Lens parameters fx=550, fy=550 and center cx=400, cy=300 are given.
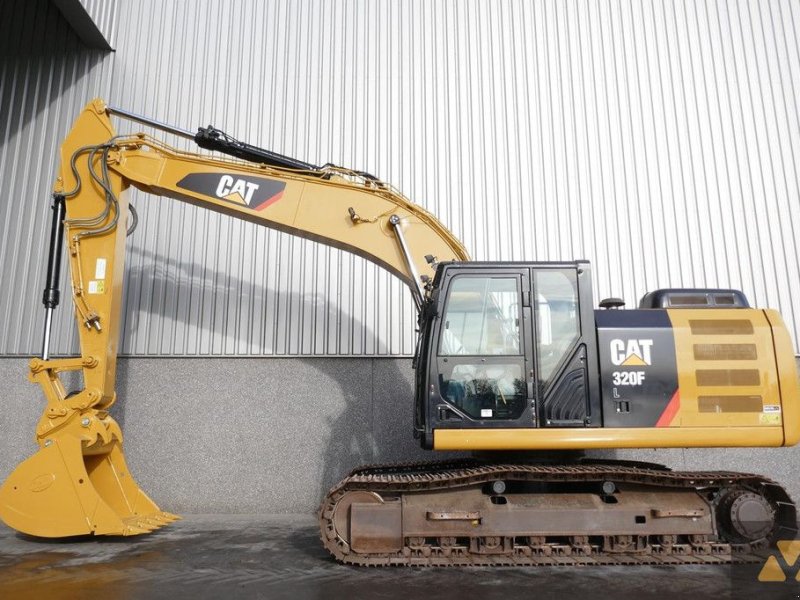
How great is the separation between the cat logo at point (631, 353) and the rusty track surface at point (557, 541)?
3.55 ft

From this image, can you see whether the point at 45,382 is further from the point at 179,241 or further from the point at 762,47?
the point at 762,47

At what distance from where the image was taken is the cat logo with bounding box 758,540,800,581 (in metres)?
4.99

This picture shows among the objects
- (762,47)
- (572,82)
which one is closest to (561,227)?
(572,82)

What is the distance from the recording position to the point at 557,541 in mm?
5531

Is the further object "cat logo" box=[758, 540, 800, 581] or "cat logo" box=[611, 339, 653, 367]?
"cat logo" box=[611, 339, 653, 367]

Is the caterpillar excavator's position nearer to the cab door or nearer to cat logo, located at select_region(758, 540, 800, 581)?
the cab door

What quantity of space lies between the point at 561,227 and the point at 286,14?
6301mm

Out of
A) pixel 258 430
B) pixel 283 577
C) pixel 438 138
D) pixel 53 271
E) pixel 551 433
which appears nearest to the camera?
pixel 283 577

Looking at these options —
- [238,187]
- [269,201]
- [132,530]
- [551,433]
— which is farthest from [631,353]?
[132,530]

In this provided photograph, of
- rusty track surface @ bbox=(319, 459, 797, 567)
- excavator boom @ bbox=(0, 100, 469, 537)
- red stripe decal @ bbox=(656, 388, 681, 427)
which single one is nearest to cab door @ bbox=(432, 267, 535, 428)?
rusty track surface @ bbox=(319, 459, 797, 567)

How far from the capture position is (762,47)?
10.1 meters

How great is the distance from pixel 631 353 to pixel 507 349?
1279 mm

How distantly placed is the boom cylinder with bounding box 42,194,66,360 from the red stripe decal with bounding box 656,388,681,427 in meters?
6.78

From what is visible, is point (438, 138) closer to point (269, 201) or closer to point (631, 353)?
point (269, 201)
